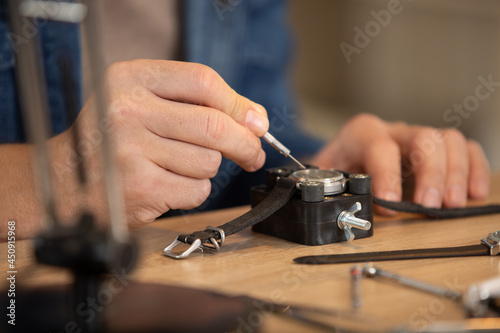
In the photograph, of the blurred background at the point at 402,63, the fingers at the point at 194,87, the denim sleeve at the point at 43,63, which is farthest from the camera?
the blurred background at the point at 402,63

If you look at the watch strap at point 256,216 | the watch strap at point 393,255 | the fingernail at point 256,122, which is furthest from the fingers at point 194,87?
the watch strap at point 393,255

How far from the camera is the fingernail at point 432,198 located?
0.94 metres

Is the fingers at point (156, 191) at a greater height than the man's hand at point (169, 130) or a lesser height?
lesser

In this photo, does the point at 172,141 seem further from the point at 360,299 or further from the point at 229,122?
the point at 360,299

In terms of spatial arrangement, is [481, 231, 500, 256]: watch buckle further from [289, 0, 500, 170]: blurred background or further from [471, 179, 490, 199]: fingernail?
[289, 0, 500, 170]: blurred background

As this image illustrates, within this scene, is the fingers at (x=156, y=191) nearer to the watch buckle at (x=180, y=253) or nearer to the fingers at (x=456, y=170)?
the watch buckle at (x=180, y=253)

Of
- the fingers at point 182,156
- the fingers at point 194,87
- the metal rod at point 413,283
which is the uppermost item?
the fingers at point 194,87

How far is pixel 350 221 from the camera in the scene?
2.38 feet

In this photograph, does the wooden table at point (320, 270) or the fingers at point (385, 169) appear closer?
the wooden table at point (320, 270)

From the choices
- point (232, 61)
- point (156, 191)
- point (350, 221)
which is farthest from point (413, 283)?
point (232, 61)

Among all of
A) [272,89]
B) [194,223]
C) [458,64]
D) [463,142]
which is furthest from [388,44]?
[194,223]

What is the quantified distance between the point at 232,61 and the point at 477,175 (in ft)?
2.46

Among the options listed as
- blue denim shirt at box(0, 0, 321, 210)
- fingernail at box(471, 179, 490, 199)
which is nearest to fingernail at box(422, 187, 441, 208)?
fingernail at box(471, 179, 490, 199)

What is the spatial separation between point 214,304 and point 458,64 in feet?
15.6
